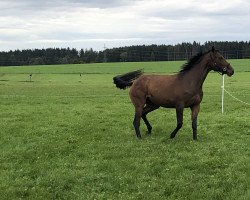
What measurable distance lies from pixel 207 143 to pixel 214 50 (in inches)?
106

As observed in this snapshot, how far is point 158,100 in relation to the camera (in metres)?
12.3

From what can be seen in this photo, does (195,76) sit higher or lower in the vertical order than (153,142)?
higher

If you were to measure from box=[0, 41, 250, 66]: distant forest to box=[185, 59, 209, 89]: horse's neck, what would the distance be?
9491 cm

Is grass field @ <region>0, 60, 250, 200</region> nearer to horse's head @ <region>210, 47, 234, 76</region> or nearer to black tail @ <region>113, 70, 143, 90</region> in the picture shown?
black tail @ <region>113, 70, 143, 90</region>

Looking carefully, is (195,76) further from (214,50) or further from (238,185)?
(238,185)

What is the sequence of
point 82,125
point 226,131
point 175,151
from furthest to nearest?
point 82,125, point 226,131, point 175,151

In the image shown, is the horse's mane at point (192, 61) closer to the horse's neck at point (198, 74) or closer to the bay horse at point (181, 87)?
the bay horse at point (181, 87)

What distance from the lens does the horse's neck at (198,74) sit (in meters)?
12.1

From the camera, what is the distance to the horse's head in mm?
11969

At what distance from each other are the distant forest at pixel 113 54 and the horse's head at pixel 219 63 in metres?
95.0

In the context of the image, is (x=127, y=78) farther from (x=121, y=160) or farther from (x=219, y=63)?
(x=121, y=160)

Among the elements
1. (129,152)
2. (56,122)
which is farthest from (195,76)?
(56,122)

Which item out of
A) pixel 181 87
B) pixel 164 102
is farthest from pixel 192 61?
pixel 164 102

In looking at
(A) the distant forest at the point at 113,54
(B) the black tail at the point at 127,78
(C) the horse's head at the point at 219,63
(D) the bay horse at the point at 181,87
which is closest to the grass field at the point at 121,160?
(D) the bay horse at the point at 181,87
